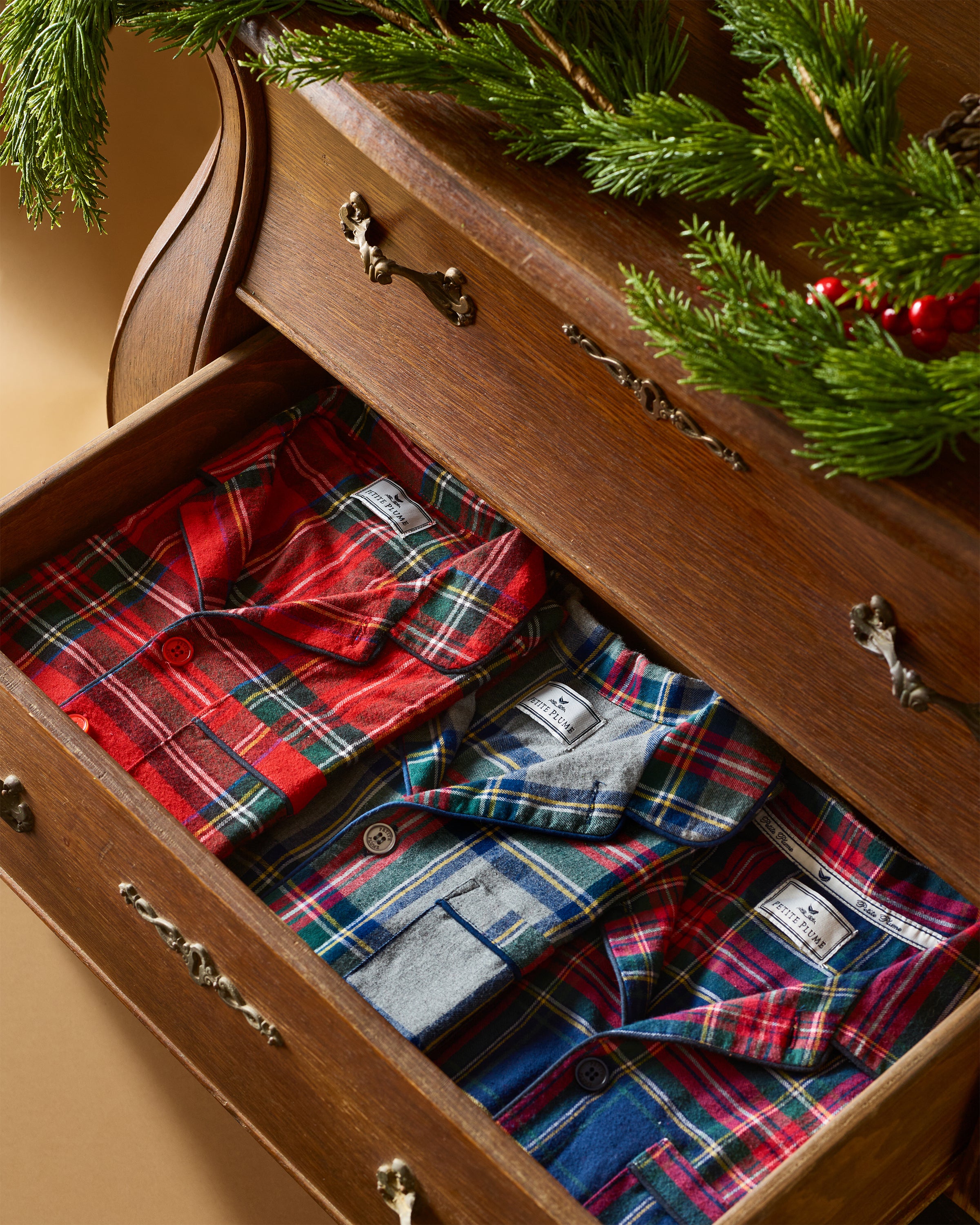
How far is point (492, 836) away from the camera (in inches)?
36.8

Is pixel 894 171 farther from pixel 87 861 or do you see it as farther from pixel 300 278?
pixel 87 861

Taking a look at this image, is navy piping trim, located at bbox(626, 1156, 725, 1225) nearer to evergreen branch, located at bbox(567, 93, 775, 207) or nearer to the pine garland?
the pine garland

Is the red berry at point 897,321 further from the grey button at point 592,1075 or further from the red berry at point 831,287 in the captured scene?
the grey button at point 592,1075

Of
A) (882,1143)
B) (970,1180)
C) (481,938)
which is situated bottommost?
(970,1180)

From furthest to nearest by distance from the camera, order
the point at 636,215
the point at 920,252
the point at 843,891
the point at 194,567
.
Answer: the point at 194,567, the point at 843,891, the point at 636,215, the point at 920,252

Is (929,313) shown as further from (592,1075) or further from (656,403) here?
(592,1075)

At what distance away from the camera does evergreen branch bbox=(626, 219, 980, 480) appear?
22.3 inches

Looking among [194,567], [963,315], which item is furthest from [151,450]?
[963,315]

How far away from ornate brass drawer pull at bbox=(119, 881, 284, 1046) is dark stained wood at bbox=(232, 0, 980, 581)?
453mm

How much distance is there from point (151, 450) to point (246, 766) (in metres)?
0.29

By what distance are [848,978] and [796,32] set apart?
23.3 inches

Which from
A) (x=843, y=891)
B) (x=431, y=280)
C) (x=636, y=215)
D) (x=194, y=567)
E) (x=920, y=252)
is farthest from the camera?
(x=194, y=567)

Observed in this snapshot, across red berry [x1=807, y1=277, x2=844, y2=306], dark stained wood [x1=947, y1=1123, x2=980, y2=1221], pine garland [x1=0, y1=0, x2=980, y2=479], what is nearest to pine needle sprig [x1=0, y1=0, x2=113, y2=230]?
pine garland [x1=0, y1=0, x2=980, y2=479]

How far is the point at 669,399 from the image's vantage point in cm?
69
